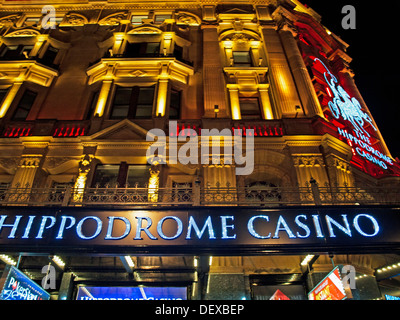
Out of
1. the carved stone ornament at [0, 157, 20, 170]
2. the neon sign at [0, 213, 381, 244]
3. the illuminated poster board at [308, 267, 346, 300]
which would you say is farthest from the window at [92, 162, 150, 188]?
the illuminated poster board at [308, 267, 346, 300]

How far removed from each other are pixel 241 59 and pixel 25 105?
12.3 metres

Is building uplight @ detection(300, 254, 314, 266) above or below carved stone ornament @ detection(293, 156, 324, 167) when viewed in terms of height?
below

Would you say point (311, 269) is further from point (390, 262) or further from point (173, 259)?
point (173, 259)

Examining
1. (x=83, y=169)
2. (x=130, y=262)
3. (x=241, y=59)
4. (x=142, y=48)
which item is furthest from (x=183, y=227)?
(x=142, y=48)

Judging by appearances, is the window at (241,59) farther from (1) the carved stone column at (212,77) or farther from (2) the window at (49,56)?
(2) the window at (49,56)

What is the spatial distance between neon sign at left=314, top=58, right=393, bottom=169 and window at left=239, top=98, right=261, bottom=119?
393 cm

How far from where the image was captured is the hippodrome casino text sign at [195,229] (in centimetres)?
859

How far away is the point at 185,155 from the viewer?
13.8 m

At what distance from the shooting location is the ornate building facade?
32.8 feet

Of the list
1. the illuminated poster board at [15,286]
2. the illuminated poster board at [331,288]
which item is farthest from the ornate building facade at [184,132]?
the illuminated poster board at [15,286]

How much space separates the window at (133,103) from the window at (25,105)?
177 inches

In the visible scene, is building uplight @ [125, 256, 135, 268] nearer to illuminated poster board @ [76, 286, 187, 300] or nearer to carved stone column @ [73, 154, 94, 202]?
illuminated poster board @ [76, 286, 187, 300]
